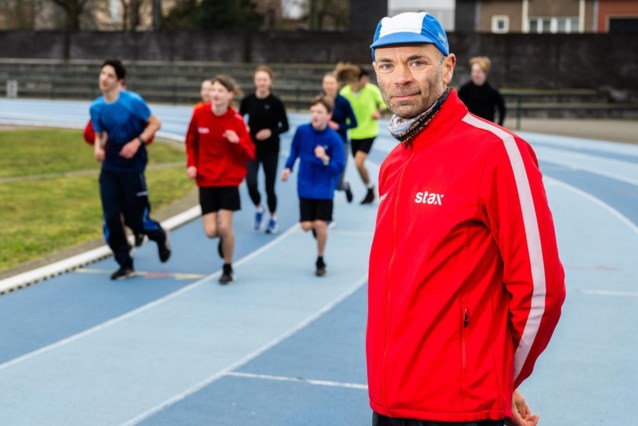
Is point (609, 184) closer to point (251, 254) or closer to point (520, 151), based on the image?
point (251, 254)

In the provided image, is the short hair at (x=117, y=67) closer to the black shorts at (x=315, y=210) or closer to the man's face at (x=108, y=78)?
the man's face at (x=108, y=78)

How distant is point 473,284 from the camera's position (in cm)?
322

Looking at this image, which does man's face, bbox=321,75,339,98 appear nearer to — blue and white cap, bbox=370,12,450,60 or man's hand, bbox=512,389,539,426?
blue and white cap, bbox=370,12,450,60

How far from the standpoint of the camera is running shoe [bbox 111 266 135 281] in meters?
10.7

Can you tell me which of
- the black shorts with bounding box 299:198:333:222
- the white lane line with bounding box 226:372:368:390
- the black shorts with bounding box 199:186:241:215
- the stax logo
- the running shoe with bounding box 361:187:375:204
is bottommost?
Result: the white lane line with bounding box 226:372:368:390

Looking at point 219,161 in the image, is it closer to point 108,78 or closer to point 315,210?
point 315,210

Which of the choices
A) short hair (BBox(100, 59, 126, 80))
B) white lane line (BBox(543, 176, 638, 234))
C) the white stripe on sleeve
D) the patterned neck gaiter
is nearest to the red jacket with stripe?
the white stripe on sleeve

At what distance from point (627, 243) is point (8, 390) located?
26.8 feet

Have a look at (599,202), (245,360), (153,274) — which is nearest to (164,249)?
(153,274)

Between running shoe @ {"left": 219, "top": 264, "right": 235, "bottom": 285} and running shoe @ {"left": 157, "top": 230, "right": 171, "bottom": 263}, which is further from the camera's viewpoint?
running shoe @ {"left": 157, "top": 230, "right": 171, "bottom": 263}

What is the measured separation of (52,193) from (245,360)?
32.4 ft

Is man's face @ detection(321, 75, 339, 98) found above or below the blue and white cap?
below

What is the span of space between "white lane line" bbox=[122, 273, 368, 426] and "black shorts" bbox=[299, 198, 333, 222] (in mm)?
946

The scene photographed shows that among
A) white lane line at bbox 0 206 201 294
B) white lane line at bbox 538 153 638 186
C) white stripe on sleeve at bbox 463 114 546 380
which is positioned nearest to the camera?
white stripe on sleeve at bbox 463 114 546 380
